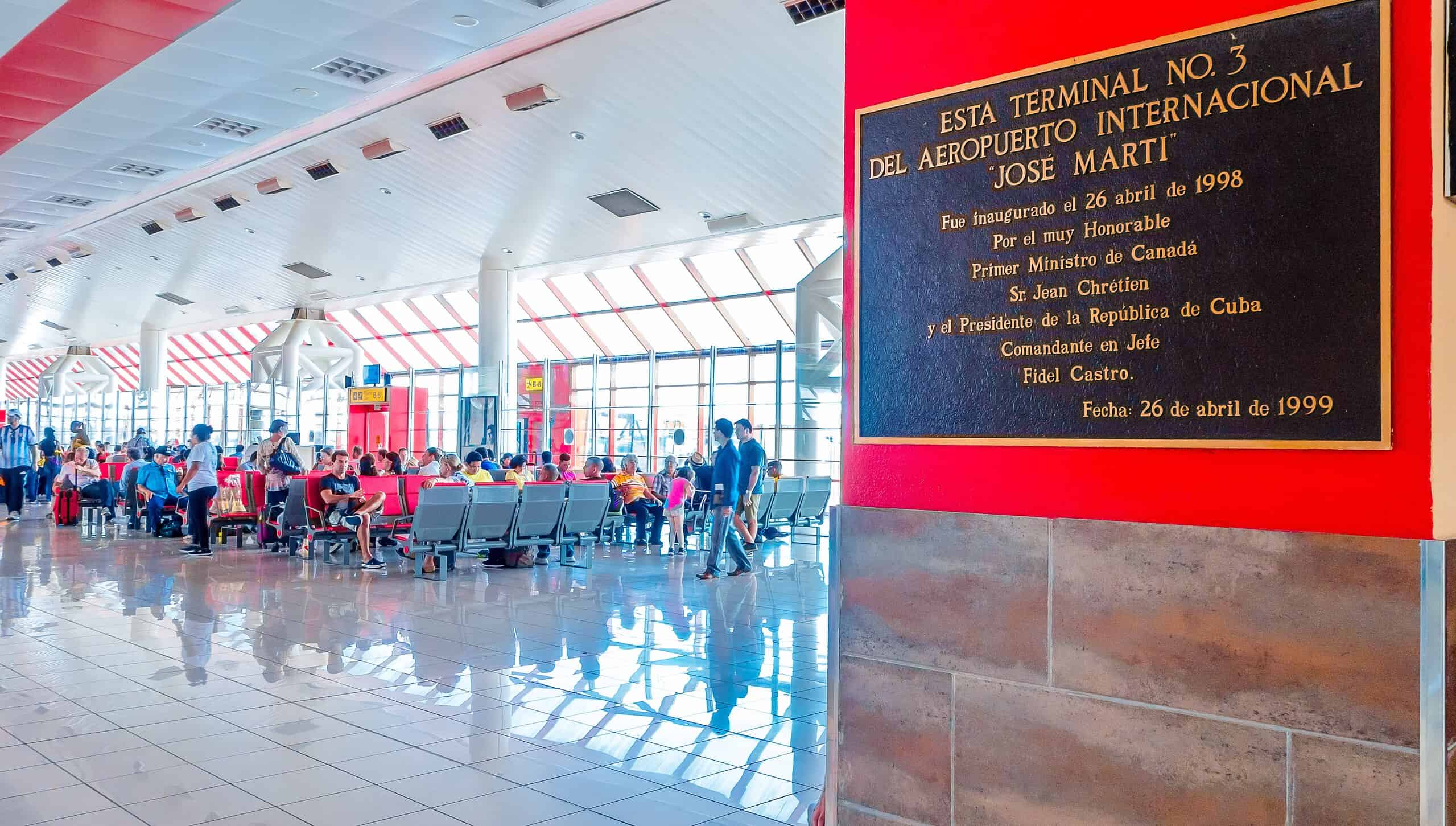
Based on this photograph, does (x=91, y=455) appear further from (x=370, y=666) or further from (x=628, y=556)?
(x=370, y=666)

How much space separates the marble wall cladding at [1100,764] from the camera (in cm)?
229

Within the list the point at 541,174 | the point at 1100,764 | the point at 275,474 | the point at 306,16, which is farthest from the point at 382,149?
the point at 1100,764

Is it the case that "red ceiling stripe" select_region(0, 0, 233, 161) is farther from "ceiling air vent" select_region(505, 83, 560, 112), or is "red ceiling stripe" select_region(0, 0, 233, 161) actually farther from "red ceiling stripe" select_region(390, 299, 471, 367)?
"red ceiling stripe" select_region(390, 299, 471, 367)

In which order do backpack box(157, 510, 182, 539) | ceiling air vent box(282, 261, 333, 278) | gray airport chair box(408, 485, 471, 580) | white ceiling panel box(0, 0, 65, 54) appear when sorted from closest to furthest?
white ceiling panel box(0, 0, 65, 54), gray airport chair box(408, 485, 471, 580), backpack box(157, 510, 182, 539), ceiling air vent box(282, 261, 333, 278)

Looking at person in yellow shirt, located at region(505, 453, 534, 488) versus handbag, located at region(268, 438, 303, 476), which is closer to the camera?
person in yellow shirt, located at region(505, 453, 534, 488)

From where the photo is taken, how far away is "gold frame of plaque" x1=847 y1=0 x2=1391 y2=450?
220 cm

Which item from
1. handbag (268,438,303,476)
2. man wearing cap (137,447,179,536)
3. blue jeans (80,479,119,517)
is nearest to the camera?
handbag (268,438,303,476)

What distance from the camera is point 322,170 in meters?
16.2

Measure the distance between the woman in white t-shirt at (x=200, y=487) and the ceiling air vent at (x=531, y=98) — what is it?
547 centimetres

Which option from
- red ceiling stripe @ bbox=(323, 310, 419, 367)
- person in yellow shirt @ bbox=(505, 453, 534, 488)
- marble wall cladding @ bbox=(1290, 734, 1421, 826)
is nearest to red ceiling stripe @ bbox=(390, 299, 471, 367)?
red ceiling stripe @ bbox=(323, 310, 419, 367)

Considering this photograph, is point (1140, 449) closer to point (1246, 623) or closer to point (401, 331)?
point (1246, 623)

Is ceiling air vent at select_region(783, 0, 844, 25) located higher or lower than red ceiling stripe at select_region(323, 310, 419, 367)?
higher

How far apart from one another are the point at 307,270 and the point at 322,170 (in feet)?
27.4

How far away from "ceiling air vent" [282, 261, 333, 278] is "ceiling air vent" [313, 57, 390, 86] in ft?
46.2
